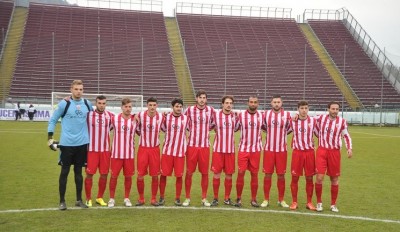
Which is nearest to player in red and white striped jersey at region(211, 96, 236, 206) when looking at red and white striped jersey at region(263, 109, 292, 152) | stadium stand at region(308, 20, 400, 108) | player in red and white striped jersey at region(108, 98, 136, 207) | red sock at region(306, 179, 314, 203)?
red and white striped jersey at region(263, 109, 292, 152)

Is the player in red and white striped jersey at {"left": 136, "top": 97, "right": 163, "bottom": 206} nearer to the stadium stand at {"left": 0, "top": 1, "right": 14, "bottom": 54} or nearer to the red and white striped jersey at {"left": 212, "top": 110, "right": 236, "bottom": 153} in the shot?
the red and white striped jersey at {"left": 212, "top": 110, "right": 236, "bottom": 153}

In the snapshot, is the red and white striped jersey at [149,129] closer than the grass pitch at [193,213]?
No

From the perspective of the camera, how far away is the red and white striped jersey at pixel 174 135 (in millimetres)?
7488

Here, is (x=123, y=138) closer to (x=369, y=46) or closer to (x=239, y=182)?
(x=239, y=182)

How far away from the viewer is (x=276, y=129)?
7570 millimetres

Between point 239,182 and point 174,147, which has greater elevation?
point 174,147

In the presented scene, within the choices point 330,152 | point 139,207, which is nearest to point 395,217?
point 330,152

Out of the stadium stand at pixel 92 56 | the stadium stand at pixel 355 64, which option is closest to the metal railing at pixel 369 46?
the stadium stand at pixel 355 64

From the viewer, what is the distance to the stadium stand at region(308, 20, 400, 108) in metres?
40.7

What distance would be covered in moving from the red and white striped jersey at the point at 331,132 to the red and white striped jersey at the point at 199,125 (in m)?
1.94

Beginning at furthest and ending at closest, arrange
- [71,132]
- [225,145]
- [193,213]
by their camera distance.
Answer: [225,145]
[71,132]
[193,213]

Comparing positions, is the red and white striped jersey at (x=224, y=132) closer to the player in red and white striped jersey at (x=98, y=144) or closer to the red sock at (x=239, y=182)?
the red sock at (x=239, y=182)

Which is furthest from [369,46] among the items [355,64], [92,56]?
[92,56]

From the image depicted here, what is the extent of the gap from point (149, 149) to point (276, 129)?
2.26 meters
